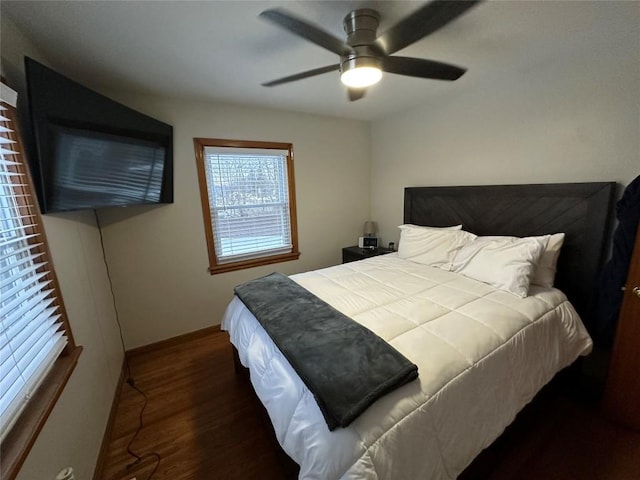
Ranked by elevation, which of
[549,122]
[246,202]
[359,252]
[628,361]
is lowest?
[628,361]

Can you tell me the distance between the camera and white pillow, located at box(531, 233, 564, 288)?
182 cm

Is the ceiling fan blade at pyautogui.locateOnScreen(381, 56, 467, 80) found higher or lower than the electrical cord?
higher

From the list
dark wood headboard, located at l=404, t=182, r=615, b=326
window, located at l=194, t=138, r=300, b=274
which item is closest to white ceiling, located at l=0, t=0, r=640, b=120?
window, located at l=194, t=138, r=300, b=274

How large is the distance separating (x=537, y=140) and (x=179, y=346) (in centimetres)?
365

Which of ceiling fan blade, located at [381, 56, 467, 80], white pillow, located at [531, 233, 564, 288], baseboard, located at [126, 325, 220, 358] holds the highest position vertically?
ceiling fan blade, located at [381, 56, 467, 80]

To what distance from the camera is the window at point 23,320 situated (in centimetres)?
84

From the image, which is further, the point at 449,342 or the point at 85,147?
the point at 85,147

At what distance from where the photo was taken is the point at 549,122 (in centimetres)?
193

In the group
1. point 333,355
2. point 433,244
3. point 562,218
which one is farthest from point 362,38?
point 562,218

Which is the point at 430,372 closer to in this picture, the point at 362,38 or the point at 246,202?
the point at 362,38

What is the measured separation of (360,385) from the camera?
981mm

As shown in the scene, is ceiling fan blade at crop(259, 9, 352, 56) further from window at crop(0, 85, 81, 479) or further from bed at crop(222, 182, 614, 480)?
bed at crop(222, 182, 614, 480)

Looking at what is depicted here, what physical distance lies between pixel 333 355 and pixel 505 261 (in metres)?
1.48

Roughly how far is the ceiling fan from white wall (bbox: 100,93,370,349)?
4.32 feet
